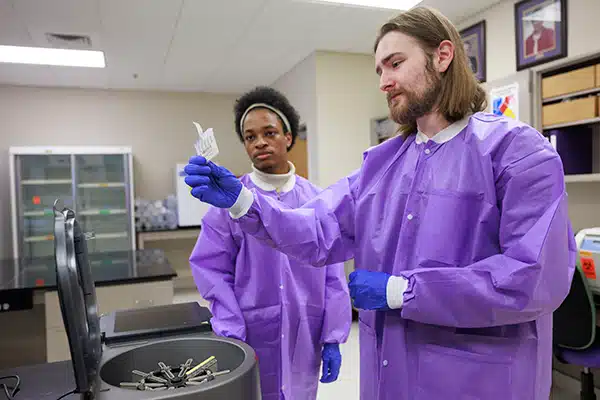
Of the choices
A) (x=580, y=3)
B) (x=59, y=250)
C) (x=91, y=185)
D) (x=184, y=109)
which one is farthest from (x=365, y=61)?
(x=59, y=250)

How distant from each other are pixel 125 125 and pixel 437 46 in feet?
18.6

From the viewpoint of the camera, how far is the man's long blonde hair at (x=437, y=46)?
1.06 meters

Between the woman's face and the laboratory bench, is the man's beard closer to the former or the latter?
the woman's face

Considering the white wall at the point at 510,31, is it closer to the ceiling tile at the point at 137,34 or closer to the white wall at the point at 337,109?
the white wall at the point at 337,109

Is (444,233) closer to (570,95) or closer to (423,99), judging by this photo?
(423,99)

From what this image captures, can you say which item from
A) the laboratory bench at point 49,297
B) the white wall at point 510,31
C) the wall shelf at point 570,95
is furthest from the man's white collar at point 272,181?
the white wall at point 510,31

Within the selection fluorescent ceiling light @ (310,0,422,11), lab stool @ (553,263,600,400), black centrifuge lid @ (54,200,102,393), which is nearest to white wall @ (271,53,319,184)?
fluorescent ceiling light @ (310,0,422,11)

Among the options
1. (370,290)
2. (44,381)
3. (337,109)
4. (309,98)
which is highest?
(309,98)

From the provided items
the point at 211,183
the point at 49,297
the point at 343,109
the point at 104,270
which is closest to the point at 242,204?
the point at 211,183

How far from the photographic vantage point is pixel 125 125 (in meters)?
6.01

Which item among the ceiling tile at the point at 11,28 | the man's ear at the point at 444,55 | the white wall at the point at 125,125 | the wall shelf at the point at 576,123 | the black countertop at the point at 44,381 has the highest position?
the ceiling tile at the point at 11,28

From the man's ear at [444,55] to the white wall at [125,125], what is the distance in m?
5.45

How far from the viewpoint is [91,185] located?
213 inches

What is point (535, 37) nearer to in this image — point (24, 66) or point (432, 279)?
point (432, 279)
